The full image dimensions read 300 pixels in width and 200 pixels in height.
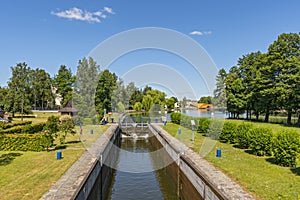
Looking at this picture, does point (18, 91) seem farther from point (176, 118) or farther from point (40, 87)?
point (176, 118)

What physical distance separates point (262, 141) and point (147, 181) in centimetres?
732

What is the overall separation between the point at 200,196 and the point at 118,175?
27.8 ft

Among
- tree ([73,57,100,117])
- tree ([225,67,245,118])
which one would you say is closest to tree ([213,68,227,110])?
tree ([225,67,245,118])

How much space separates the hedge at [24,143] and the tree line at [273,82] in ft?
92.5

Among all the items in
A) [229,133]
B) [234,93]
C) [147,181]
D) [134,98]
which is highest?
[134,98]

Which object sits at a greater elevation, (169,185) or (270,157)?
(270,157)

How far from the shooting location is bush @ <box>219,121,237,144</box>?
58.8 ft

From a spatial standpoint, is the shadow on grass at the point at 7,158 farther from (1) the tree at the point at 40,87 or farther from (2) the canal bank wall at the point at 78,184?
(1) the tree at the point at 40,87

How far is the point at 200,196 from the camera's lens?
32.1 feet

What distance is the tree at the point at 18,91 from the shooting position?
45531 mm

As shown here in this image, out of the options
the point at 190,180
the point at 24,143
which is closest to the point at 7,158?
the point at 24,143

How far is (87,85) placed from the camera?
127 ft

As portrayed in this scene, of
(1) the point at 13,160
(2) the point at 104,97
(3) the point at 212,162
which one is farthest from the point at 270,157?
(2) the point at 104,97

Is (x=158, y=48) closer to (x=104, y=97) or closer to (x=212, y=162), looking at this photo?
(x=212, y=162)
